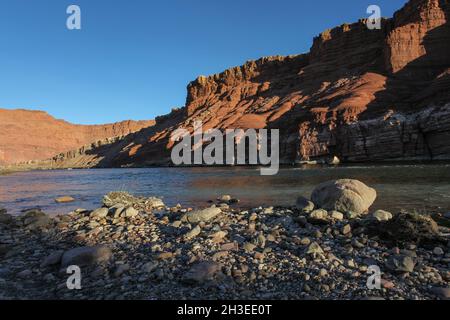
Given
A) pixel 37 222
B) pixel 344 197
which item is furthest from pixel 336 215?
pixel 37 222

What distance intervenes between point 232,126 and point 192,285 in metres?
91.7

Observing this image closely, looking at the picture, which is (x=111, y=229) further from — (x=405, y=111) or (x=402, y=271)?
(x=405, y=111)

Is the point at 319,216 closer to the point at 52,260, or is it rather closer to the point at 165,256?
the point at 165,256

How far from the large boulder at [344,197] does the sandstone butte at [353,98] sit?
175 ft

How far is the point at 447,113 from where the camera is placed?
57.4 metres

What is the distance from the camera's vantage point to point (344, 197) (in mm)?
A: 13164

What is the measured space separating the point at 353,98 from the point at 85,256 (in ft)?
252

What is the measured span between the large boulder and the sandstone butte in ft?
175

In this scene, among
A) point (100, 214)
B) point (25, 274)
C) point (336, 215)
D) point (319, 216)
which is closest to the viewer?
point (25, 274)

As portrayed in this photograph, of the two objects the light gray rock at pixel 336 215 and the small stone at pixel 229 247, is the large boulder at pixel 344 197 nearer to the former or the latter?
the light gray rock at pixel 336 215

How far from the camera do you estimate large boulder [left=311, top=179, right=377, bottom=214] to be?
13.0m

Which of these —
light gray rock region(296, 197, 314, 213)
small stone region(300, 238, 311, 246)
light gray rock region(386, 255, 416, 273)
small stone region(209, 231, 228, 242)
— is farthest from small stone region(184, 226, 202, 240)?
light gray rock region(386, 255, 416, 273)
